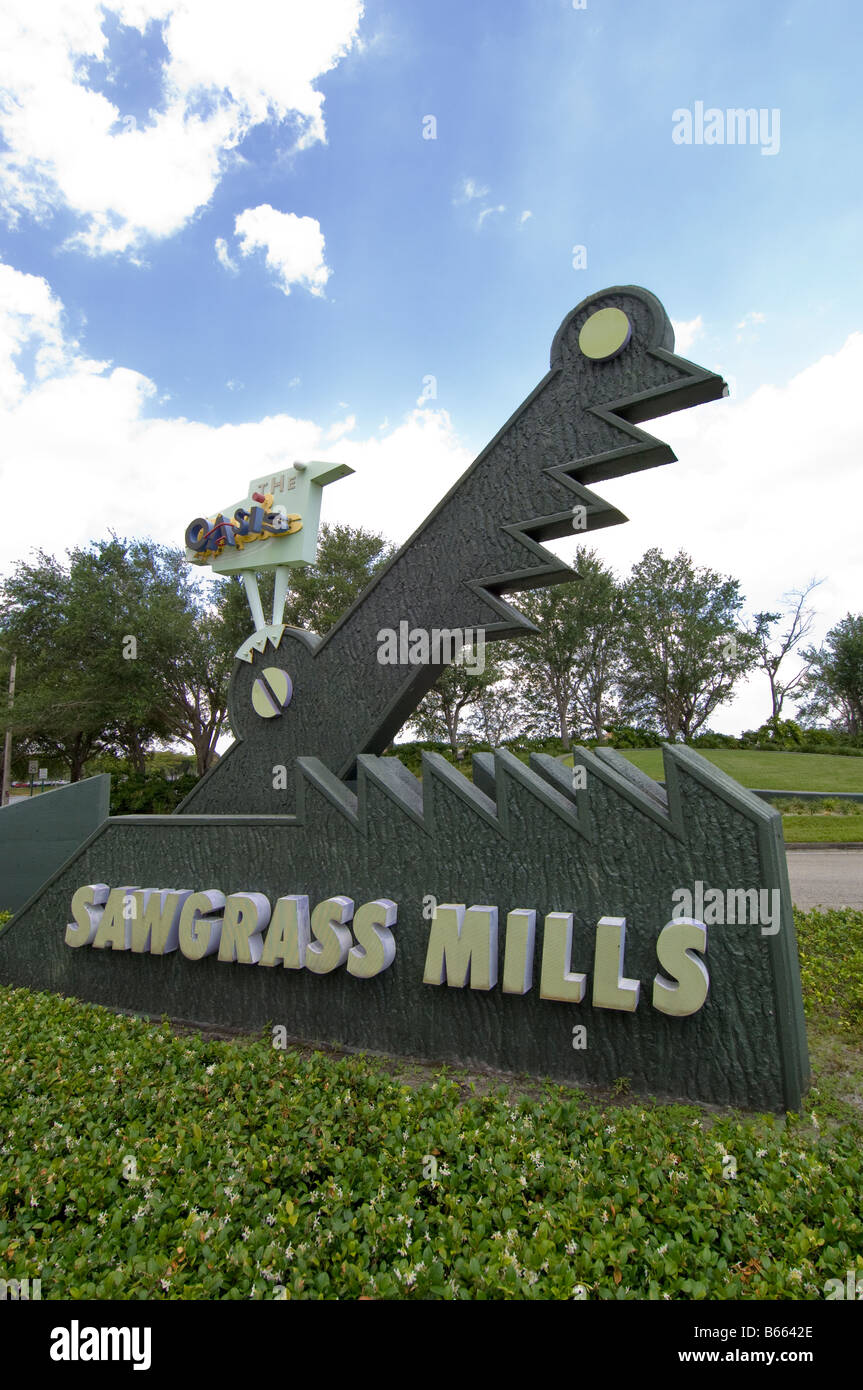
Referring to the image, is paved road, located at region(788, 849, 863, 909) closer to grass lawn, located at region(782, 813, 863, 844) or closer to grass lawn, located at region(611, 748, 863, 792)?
grass lawn, located at region(782, 813, 863, 844)

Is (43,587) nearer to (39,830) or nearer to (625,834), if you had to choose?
(39,830)

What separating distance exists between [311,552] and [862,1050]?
650 cm

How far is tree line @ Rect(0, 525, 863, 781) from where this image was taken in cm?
2398

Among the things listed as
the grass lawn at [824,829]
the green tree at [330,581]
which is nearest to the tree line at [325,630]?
the green tree at [330,581]

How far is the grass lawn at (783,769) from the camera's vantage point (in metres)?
21.2

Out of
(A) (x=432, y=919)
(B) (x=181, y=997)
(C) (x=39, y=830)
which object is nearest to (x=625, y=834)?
(A) (x=432, y=919)

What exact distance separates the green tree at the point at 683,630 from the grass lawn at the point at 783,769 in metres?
6.17

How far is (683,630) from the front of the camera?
35188 mm

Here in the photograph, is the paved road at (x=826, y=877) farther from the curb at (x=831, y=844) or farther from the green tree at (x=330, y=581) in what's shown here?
the green tree at (x=330, y=581)

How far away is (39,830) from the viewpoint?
394 inches

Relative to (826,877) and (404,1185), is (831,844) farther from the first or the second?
(404,1185)

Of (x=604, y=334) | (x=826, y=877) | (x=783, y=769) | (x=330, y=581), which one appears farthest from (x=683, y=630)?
(x=604, y=334)

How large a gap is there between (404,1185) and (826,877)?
11702mm

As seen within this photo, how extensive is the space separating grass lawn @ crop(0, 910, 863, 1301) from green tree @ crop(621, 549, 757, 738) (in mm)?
32557
